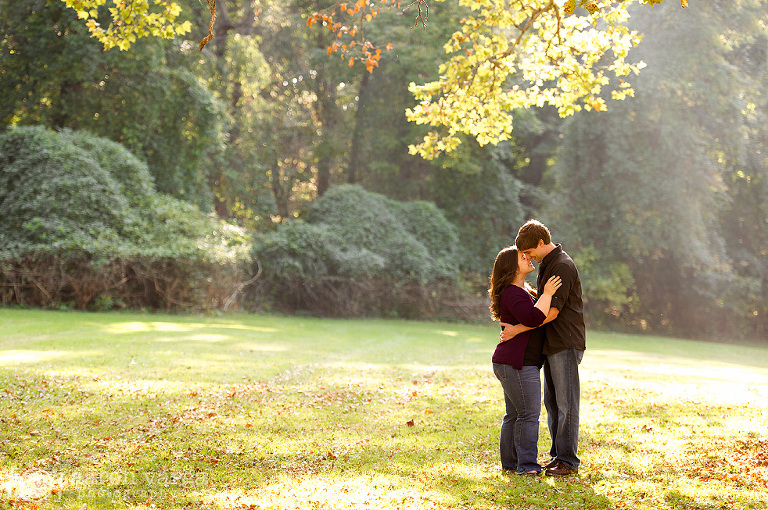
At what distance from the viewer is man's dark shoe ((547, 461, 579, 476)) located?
Result: 5.30 m

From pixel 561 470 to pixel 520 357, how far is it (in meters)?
0.95

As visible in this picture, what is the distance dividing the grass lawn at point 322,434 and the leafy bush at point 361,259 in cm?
1144

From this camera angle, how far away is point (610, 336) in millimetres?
26312

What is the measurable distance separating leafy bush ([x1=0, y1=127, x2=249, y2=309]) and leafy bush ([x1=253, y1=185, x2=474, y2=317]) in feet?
9.00

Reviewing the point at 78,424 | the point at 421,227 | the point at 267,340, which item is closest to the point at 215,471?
the point at 78,424

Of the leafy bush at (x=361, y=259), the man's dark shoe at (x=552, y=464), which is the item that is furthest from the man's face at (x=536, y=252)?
the leafy bush at (x=361, y=259)

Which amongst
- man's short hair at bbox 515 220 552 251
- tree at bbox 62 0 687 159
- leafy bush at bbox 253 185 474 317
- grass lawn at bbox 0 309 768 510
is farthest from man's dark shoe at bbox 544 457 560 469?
leafy bush at bbox 253 185 474 317

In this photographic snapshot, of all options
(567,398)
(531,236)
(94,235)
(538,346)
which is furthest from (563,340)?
(94,235)

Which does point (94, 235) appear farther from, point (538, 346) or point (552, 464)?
point (552, 464)

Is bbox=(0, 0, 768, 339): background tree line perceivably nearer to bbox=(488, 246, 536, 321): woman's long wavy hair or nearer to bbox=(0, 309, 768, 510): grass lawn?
bbox=(0, 309, 768, 510): grass lawn

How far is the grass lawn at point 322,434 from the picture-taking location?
4723 millimetres

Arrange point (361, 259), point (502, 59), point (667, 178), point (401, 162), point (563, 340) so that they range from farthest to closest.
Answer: point (401, 162)
point (667, 178)
point (361, 259)
point (502, 59)
point (563, 340)

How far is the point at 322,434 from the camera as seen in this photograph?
6.44 meters

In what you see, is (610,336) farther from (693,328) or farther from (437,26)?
(437,26)
